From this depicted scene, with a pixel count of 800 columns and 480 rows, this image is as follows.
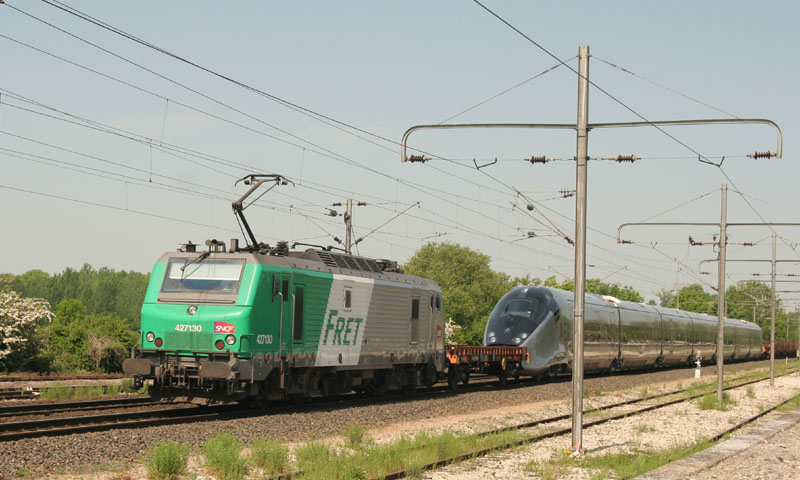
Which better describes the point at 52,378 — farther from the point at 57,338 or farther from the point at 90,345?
the point at 57,338

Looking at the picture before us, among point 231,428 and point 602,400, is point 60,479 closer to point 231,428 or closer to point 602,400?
point 231,428

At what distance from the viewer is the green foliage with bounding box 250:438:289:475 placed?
12648mm

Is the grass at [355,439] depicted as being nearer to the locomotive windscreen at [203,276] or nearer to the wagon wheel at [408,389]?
the locomotive windscreen at [203,276]

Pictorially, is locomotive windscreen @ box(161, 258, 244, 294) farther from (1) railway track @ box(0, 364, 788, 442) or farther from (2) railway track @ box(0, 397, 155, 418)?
(2) railway track @ box(0, 397, 155, 418)

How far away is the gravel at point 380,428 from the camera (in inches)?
516

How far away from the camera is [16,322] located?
33656mm

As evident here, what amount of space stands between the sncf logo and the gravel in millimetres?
1834

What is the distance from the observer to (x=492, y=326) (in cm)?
3559

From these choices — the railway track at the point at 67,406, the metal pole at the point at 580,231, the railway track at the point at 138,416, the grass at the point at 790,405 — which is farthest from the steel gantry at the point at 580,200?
the grass at the point at 790,405

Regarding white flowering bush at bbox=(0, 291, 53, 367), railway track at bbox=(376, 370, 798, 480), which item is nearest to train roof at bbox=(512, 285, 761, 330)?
railway track at bbox=(376, 370, 798, 480)

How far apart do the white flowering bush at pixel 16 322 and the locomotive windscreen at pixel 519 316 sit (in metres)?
16.9

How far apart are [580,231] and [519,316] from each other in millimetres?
19962

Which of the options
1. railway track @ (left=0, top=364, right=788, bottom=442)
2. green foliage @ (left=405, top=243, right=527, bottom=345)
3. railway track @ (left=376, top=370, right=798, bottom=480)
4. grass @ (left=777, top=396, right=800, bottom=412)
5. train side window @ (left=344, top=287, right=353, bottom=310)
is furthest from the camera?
green foliage @ (left=405, top=243, right=527, bottom=345)

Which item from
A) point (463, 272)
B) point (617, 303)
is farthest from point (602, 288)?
point (617, 303)
